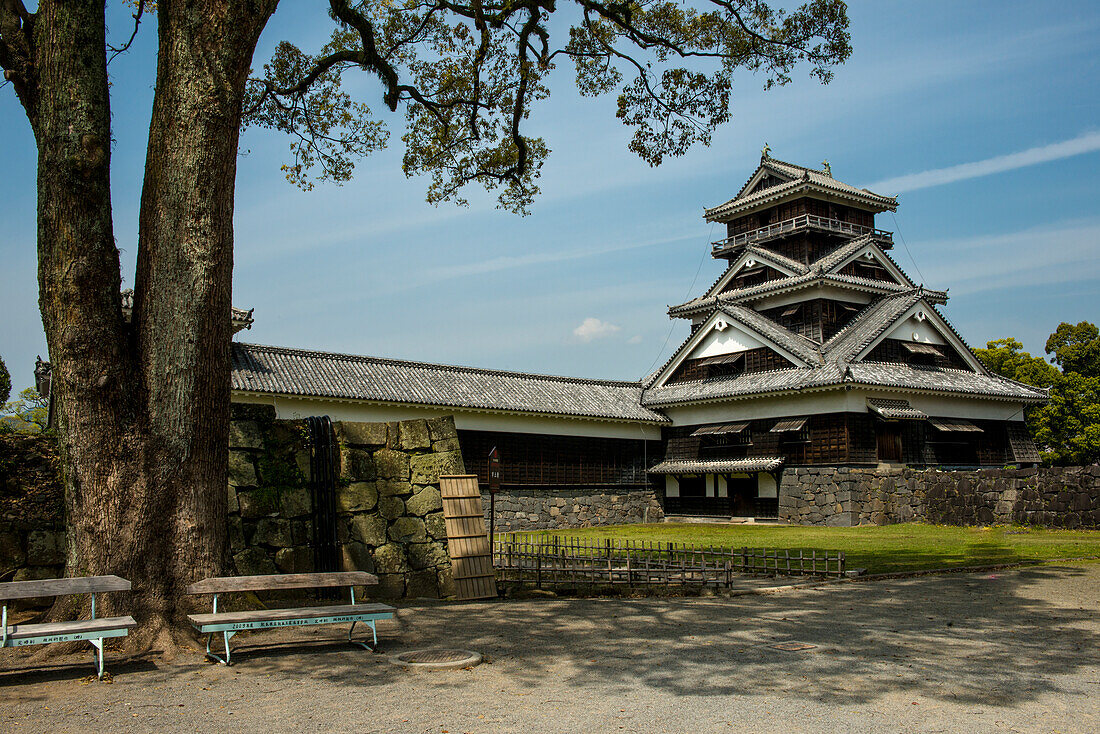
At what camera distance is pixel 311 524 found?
10930mm

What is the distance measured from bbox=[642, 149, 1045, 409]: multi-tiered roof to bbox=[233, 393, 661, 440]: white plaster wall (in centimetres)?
256

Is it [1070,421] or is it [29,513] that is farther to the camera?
[1070,421]

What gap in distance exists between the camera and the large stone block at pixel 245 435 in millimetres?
10508

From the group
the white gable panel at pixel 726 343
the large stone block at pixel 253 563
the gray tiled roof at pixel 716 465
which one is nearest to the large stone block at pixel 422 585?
the large stone block at pixel 253 563

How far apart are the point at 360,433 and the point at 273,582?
3.70 meters

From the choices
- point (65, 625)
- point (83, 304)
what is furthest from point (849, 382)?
point (65, 625)

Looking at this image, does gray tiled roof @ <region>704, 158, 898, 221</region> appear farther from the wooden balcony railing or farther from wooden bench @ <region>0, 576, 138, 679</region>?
wooden bench @ <region>0, 576, 138, 679</region>

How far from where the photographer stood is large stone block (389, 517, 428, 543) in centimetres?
1152

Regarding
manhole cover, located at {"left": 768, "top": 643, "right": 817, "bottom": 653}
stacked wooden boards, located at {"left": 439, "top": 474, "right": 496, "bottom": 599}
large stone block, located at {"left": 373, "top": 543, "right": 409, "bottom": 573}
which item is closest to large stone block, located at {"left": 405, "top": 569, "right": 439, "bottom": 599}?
large stone block, located at {"left": 373, "top": 543, "right": 409, "bottom": 573}

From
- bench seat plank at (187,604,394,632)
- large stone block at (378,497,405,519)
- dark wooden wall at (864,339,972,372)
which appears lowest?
bench seat plank at (187,604,394,632)

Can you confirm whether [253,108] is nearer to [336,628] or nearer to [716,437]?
[336,628]

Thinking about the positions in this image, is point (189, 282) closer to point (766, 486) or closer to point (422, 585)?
point (422, 585)

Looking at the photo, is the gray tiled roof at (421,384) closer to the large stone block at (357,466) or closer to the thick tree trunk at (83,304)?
the large stone block at (357,466)

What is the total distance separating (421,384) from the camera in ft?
98.2
